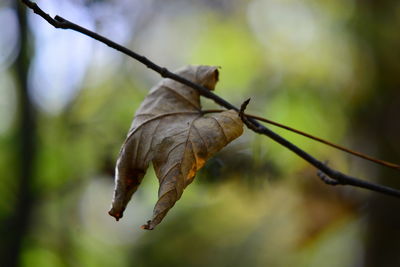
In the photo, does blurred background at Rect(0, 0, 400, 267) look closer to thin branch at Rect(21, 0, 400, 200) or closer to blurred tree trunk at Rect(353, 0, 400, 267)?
blurred tree trunk at Rect(353, 0, 400, 267)

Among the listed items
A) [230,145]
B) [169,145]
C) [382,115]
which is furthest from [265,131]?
[382,115]

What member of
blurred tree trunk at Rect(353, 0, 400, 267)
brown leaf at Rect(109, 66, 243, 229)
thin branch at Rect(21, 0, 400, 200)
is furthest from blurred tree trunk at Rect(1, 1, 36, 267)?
blurred tree trunk at Rect(353, 0, 400, 267)

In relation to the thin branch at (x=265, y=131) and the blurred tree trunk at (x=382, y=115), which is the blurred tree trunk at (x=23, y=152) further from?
the blurred tree trunk at (x=382, y=115)

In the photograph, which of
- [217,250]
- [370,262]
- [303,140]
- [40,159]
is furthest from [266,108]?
[217,250]

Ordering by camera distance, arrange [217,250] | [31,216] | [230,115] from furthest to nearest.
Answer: [217,250] → [31,216] → [230,115]

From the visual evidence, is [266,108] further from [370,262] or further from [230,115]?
[230,115]

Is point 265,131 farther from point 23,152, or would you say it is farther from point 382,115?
point 382,115

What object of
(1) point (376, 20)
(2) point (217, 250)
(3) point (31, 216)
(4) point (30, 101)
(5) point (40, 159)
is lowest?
(3) point (31, 216)

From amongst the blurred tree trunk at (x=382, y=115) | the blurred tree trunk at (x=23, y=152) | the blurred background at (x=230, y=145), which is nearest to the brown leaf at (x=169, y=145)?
the blurred background at (x=230, y=145)
